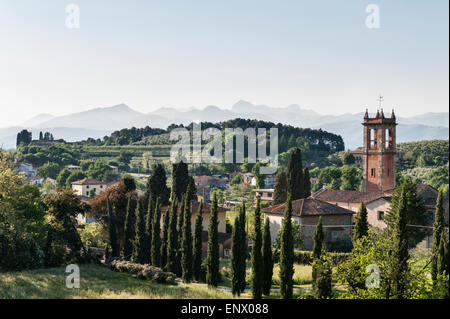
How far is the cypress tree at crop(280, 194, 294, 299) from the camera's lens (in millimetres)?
25406

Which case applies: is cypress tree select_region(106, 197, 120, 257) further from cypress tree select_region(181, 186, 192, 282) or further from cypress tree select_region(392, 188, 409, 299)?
cypress tree select_region(392, 188, 409, 299)

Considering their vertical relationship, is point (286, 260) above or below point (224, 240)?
above

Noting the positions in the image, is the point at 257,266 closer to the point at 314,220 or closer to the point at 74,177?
the point at 314,220

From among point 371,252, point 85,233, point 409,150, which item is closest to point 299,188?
point 85,233

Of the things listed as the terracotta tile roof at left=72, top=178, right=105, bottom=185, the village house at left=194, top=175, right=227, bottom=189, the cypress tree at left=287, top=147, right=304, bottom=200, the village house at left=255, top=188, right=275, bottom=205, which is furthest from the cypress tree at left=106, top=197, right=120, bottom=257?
the village house at left=194, top=175, right=227, bottom=189

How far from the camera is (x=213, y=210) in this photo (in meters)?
30.2

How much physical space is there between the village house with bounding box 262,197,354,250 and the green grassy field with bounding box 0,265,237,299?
13.3 m

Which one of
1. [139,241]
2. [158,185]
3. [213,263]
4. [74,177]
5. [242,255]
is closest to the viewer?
[242,255]

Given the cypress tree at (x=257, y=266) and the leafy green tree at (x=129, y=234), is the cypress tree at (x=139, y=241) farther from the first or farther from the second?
the cypress tree at (x=257, y=266)

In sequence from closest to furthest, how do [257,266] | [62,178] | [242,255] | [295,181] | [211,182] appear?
[257,266]
[242,255]
[295,181]
[62,178]
[211,182]

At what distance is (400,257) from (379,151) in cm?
3816

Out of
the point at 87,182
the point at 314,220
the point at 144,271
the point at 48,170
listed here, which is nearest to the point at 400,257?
the point at 144,271

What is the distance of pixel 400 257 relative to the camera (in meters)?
20.8
